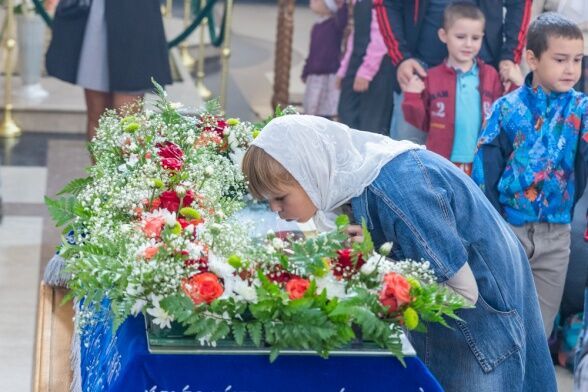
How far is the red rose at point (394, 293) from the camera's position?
9.77ft

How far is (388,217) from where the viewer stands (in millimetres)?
3342

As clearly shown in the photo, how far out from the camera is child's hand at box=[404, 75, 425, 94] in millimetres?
6168

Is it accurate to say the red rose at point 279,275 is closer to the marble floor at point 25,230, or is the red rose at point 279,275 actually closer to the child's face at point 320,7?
the marble floor at point 25,230

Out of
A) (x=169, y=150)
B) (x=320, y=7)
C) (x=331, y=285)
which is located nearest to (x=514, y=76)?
(x=169, y=150)

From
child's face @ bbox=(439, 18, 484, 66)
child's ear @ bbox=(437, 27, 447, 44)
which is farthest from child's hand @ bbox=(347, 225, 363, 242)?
child's ear @ bbox=(437, 27, 447, 44)

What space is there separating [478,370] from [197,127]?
1532 mm

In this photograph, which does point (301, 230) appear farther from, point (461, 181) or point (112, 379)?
point (112, 379)

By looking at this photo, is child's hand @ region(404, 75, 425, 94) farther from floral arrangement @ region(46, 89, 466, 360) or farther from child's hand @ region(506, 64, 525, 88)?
floral arrangement @ region(46, 89, 466, 360)

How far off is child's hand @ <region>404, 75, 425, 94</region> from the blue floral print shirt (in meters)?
0.96

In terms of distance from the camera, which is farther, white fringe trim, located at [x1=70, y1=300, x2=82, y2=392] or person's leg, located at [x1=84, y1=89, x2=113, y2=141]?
person's leg, located at [x1=84, y1=89, x2=113, y2=141]

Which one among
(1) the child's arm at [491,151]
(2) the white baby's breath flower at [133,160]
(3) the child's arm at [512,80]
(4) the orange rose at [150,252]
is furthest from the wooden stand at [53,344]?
(3) the child's arm at [512,80]

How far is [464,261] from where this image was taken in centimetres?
335

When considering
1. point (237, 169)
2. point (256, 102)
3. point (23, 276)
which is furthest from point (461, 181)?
point (256, 102)

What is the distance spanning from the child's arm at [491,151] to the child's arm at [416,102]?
0.96 m
